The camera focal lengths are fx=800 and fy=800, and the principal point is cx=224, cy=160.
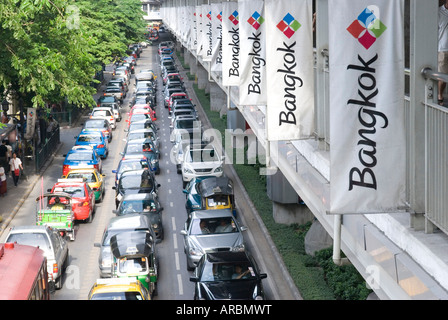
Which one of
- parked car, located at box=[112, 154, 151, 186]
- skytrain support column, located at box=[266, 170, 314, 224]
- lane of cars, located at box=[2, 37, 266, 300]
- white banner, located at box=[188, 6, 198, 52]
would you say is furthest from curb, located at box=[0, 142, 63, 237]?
white banner, located at box=[188, 6, 198, 52]

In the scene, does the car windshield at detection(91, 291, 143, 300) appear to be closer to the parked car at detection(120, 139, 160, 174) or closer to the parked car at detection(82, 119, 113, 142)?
the parked car at detection(120, 139, 160, 174)

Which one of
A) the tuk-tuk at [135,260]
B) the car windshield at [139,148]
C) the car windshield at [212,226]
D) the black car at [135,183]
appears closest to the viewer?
the tuk-tuk at [135,260]

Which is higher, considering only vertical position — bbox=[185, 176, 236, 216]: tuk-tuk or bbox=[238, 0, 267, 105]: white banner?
bbox=[238, 0, 267, 105]: white banner

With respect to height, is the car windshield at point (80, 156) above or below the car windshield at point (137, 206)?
above

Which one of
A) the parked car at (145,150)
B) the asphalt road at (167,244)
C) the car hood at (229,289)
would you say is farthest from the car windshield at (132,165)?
the car hood at (229,289)

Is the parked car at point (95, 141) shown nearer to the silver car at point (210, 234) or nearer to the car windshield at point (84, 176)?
the car windshield at point (84, 176)

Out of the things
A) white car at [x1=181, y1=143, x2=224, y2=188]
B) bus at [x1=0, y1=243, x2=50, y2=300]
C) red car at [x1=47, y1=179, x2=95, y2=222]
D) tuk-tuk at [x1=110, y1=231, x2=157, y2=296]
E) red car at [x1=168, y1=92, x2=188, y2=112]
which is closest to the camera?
bus at [x1=0, y1=243, x2=50, y2=300]

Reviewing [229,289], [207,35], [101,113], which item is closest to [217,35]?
[207,35]

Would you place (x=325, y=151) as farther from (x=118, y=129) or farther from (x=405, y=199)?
(x=118, y=129)

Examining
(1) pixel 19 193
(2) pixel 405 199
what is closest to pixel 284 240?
(1) pixel 19 193

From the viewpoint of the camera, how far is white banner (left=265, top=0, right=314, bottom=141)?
1469 centimetres

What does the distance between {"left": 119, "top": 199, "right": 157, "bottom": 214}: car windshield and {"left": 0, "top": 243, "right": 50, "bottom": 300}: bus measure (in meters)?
8.57

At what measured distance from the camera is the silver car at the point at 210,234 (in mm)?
21344
